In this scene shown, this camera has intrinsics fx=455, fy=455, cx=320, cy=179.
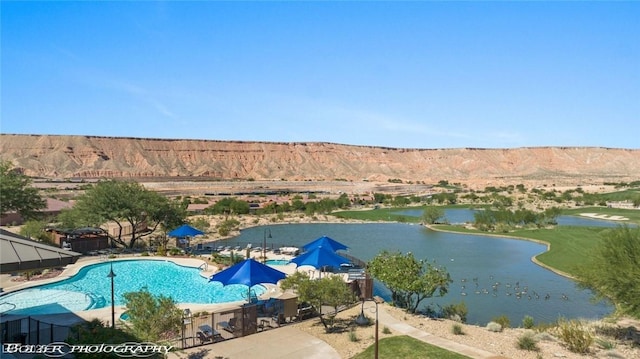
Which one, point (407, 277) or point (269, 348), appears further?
point (407, 277)

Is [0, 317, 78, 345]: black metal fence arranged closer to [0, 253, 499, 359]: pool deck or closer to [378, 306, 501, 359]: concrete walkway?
[0, 253, 499, 359]: pool deck

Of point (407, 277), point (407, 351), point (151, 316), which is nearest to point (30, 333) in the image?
point (151, 316)

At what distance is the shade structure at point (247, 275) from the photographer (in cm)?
1734

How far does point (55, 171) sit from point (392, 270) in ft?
472

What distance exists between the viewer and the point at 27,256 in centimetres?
854

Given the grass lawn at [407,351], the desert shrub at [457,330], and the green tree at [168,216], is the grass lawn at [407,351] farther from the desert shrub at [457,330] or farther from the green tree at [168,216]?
the green tree at [168,216]

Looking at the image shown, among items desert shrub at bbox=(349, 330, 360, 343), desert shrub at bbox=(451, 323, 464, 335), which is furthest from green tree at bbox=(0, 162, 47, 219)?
Result: desert shrub at bbox=(451, 323, 464, 335)

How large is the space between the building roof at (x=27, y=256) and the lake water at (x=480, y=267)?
1764cm

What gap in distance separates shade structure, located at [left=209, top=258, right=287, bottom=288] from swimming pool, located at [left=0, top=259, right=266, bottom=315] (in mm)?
3195

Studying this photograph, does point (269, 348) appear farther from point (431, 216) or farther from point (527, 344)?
point (431, 216)

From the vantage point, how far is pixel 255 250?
1345 inches

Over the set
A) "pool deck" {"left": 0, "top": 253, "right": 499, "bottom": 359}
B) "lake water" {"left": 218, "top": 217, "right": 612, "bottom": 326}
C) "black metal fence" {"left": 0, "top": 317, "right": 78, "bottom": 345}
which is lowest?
"lake water" {"left": 218, "top": 217, "right": 612, "bottom": 326}

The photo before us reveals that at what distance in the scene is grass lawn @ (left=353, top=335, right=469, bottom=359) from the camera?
43.5 feet

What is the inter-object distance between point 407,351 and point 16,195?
30878 millimetres
